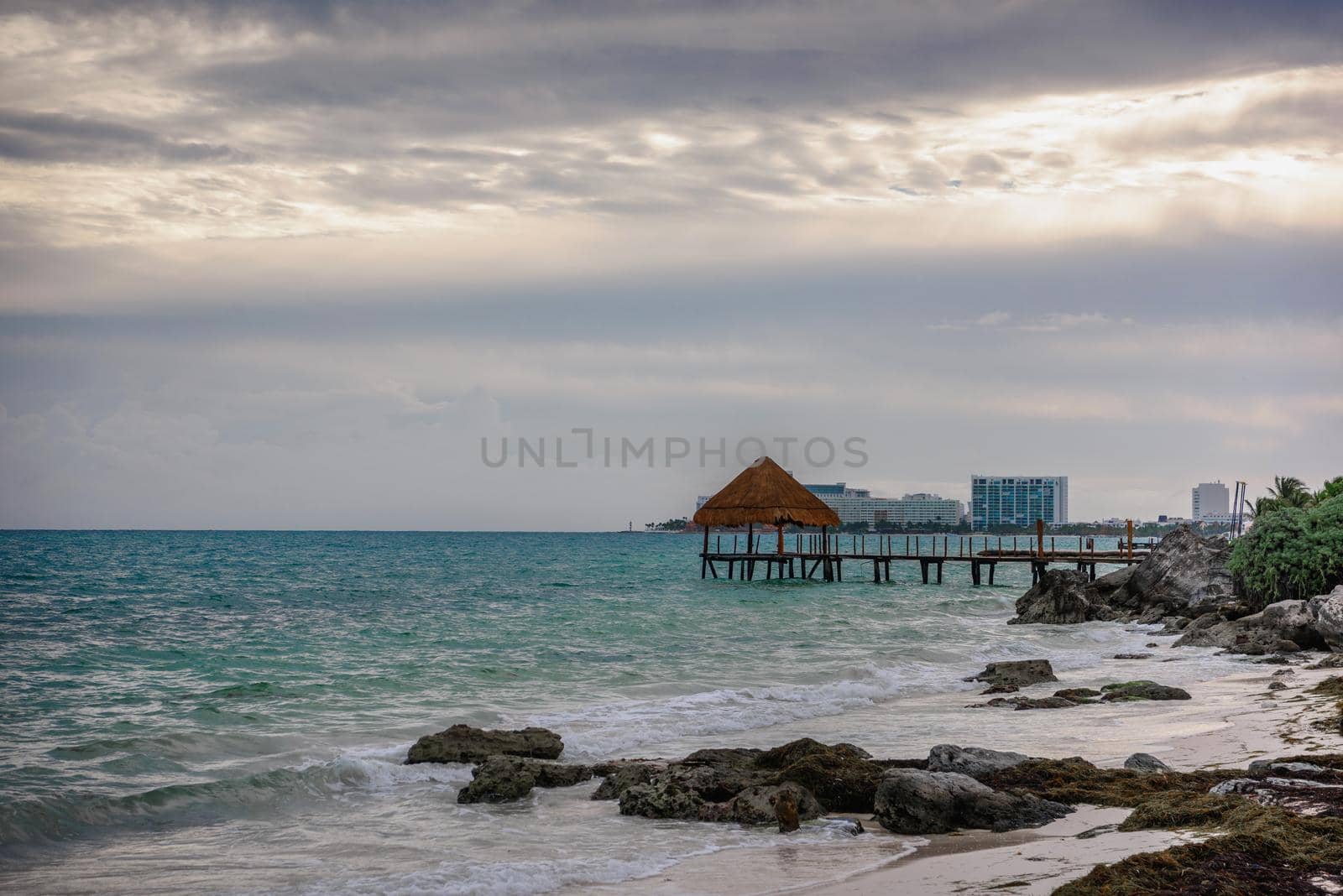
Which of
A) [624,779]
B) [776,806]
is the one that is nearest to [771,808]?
[776,806]

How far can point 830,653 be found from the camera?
73.2 feet

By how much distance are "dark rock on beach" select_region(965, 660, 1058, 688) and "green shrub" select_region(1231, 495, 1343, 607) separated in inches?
386

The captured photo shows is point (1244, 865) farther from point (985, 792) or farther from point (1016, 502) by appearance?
point (1016, 502)

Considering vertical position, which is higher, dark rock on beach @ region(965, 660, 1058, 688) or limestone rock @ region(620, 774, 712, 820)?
limestone rock @ region(620, 774, 712, 820)

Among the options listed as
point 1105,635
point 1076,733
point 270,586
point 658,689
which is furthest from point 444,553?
point 1076,733

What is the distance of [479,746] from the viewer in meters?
11.4

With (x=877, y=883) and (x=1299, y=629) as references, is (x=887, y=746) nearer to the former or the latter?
(x=877, y=883)

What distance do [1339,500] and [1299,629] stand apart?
6.10 metres

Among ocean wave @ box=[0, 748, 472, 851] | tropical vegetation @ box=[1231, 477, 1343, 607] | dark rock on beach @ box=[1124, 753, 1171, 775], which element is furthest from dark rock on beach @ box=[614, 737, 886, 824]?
tropical vegetation @ box=[1231, 477, 1343, 607]

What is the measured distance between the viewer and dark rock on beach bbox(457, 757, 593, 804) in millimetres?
9930

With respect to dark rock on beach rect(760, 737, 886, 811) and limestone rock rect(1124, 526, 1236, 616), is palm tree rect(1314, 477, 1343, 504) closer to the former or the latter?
limestone rock rect(1124, 526, 1236, 616)

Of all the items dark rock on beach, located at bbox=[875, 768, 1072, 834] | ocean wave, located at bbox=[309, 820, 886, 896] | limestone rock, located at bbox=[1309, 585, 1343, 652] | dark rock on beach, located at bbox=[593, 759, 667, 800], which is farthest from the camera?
limestone rock, located at bbox=[1309, 585, 1343, 652]

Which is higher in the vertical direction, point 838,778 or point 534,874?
point 838,778

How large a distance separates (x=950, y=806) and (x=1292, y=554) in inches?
791
